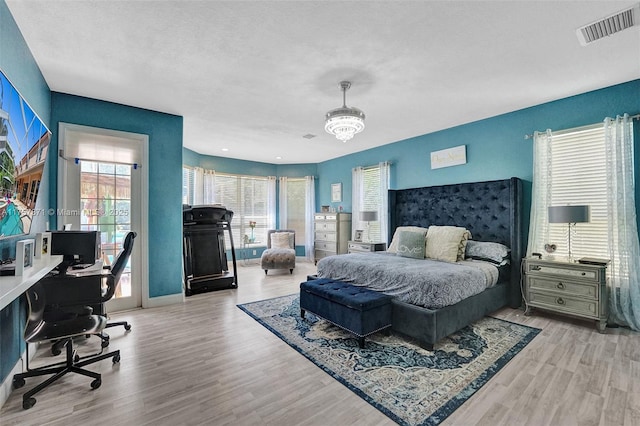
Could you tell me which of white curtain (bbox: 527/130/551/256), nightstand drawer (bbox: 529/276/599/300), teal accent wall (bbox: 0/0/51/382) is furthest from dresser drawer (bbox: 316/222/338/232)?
teal accent wall (bbox: 0/0/51/382)

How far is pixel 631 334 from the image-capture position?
298cm

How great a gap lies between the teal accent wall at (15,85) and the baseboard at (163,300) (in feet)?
4.97

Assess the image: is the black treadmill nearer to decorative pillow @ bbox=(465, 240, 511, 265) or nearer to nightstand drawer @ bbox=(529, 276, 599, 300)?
decorative pillow @ bbox=(465, 240, 511, 265)

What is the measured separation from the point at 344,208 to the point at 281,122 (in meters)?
3.19

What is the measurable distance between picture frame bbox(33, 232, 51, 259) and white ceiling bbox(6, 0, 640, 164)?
1.65m

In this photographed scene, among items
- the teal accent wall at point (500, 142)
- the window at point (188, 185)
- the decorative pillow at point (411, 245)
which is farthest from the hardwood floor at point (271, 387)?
the window at point (188, 185)

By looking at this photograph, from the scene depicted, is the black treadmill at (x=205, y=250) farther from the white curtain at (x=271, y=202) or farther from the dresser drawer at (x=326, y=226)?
the white curtain at (x=271, y=202)

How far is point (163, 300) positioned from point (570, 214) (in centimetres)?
530

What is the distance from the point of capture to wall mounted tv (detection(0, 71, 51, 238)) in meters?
1.66

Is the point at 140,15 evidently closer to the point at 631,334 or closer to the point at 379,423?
the point at 379,423

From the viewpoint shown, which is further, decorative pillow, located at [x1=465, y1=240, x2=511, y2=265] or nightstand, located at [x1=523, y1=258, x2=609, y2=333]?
decorative pillow, located at [x1=465, y1=240, x2=511, y2=265]

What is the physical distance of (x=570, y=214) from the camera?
3.21m

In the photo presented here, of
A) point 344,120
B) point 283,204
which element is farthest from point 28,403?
point 283,204

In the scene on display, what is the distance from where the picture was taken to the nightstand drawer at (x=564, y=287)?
3123mm
